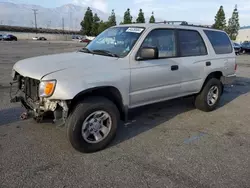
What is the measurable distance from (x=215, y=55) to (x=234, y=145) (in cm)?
224

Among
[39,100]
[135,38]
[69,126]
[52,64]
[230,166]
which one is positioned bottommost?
[230,166]

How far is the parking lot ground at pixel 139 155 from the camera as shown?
9.86 ft

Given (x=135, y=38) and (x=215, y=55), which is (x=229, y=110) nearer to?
(x=215, y=55)

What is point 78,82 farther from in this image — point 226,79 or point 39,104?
point 226,79

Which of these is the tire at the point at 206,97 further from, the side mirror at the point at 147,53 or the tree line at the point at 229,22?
the tree line at the point at 229,22

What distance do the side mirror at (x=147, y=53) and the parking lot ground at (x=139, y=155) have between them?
133cm

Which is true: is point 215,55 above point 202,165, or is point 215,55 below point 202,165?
above

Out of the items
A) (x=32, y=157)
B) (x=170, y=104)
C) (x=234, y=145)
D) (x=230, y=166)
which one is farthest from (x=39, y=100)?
(x=170, y=104)

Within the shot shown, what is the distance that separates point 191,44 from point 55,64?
280cm

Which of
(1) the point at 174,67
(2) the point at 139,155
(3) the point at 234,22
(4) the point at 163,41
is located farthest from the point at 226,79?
(3) the point at 234,22

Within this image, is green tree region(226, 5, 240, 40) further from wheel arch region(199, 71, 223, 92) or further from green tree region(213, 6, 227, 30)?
wheel arch region(199, 71, 223, 92)

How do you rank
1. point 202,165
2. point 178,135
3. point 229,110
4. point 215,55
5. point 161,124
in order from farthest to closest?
point 229,110 < point 215,55 < point 161,124 < point 178,135 < point 202,165

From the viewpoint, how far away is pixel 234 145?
4.02m

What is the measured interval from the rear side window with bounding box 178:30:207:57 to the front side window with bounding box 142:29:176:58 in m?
0.22
